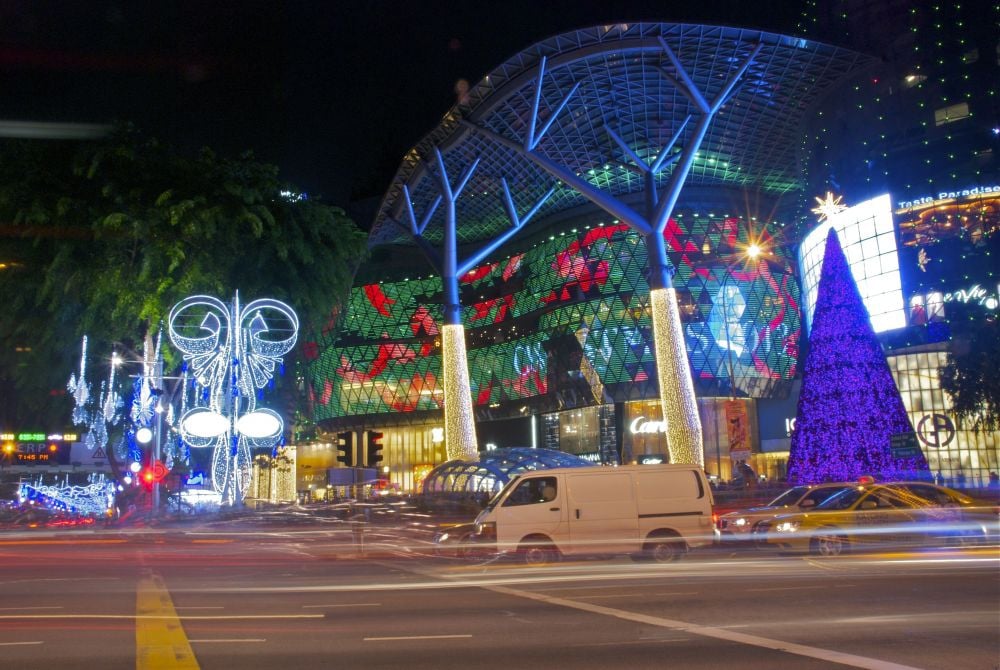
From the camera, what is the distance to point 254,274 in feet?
111

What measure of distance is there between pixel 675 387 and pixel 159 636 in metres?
30.2

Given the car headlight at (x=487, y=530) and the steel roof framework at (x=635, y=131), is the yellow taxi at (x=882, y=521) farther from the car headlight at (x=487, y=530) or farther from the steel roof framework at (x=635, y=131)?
the steel roof framework at (x=635, y=131)

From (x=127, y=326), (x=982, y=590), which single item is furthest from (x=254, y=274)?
(x=982, y=590)

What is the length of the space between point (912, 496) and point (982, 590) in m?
7.15

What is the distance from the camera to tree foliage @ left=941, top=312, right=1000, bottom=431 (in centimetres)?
3566

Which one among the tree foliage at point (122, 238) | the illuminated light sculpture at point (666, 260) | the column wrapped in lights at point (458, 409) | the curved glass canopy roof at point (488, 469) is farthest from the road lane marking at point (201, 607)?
the column wrapped in lights at point (458, 409)

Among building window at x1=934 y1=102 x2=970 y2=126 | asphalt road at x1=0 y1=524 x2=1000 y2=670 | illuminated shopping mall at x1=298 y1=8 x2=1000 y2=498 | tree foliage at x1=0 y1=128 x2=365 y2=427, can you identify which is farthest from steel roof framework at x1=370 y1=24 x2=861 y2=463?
asphalt road at x1=0 y1=524 x2=1000 y2=670

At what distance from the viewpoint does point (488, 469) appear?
147ft

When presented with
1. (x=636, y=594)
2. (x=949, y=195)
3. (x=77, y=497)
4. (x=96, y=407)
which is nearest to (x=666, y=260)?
(x=949, y=195)

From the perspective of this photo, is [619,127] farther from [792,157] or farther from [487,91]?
[792,157]

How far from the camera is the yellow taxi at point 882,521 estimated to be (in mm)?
17922

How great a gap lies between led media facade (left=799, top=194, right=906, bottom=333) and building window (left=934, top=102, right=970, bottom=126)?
540 centimetres

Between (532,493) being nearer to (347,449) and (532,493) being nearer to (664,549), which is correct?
(664,549)

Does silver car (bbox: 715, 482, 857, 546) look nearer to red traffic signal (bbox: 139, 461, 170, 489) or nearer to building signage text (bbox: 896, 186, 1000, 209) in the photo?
red traffic signal (bbox: 139, 461, 170, 489)
